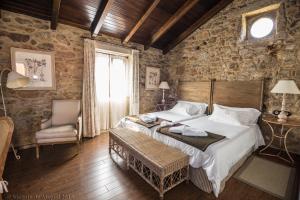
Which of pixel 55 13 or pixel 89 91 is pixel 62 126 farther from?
pixel 55 13

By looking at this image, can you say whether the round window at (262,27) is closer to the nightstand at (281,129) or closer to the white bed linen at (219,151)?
the nightstand at (281,129)

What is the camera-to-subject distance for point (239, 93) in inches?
134

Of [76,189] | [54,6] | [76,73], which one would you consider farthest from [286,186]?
[54,6]

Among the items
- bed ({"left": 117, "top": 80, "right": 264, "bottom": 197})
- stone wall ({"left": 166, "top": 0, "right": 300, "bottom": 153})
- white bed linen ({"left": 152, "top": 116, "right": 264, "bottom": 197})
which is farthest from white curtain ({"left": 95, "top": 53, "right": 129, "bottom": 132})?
white bed linen ({"left": 152, "top": 116, "right": 264, "bottom": 197})

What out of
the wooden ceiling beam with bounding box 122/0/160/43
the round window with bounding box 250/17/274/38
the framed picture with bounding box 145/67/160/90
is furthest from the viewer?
the framed picture with bounding box 145/67/160/90

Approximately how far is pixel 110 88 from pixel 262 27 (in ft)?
12.8

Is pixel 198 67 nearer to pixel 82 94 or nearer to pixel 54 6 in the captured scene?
pixel 82 94

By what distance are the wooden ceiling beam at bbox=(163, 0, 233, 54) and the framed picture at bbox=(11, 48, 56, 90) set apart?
3.38 m

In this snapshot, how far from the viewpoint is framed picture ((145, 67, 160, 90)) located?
4.78 metres

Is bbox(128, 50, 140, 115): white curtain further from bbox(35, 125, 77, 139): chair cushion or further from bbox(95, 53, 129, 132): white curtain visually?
bbox(35, 125, 77, 139): chair cushion

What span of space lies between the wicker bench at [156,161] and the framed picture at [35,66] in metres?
1.93

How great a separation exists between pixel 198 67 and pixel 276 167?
9.39 feet

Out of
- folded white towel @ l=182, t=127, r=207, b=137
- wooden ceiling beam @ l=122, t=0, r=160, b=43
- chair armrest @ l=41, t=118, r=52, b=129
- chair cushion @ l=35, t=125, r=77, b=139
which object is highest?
wooden ceiling beam @ l=122, t=0, r=160, b=43

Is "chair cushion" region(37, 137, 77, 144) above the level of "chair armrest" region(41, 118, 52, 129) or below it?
below
